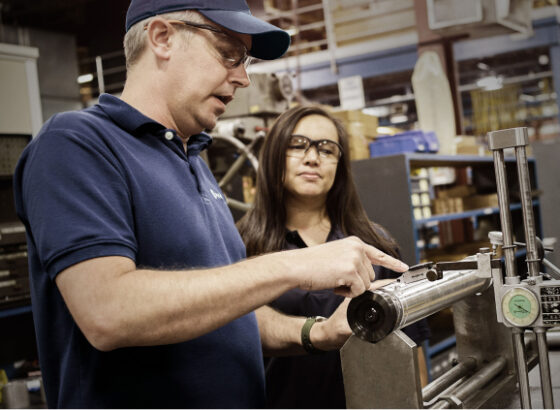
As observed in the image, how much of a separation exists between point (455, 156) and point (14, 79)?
353cm

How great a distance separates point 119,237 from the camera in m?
0.96

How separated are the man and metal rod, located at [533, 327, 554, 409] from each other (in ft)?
0.99

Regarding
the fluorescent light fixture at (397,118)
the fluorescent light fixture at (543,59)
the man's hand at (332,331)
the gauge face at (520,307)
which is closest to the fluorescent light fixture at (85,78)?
the fluorescent light fixture at (397,118)

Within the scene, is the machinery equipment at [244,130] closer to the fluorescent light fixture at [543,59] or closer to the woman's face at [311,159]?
the woman's face at [311,159]

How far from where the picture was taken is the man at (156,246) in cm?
94

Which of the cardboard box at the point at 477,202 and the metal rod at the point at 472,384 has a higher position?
the cardboard box at the point at 477,202

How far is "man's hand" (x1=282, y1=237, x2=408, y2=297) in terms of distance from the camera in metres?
1.00

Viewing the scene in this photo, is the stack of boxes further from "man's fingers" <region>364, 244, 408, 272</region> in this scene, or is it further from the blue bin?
"man's fingers" <region>364, 244, 408, 272</region>

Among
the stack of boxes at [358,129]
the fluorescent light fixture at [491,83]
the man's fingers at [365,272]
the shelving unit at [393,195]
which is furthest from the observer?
the fluorescent light fixture at [491,83]

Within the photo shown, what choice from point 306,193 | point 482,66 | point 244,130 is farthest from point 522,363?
point 482,66

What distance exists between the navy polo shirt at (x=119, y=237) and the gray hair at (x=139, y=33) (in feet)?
0.36

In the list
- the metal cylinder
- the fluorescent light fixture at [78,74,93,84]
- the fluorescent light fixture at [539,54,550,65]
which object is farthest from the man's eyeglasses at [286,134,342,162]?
Result: the fluorescent light fixture at [539,54,550,65]

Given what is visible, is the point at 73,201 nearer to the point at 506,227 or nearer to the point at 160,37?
the point at 160,37

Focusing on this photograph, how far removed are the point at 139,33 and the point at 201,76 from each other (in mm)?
162
